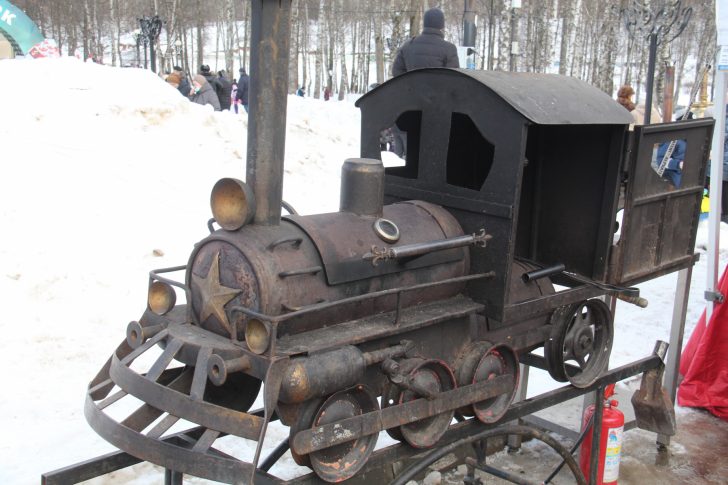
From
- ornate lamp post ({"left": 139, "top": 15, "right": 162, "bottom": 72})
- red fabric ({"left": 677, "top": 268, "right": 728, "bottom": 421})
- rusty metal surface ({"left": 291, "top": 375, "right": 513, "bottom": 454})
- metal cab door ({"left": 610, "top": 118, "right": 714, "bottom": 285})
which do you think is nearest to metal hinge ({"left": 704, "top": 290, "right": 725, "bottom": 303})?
red fabric ({"left": 677, "top": 268, "right": 728, "bottom": 421})

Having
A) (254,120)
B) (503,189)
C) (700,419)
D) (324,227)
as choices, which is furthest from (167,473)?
(700,419)

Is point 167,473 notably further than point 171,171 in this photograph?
No

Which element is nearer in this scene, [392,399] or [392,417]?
[392,417]

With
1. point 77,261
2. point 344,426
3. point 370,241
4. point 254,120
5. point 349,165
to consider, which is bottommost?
point 77,261

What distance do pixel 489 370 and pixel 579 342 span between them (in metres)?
0.71

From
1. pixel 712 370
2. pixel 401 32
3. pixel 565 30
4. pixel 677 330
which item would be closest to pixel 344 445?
pixel 677 330

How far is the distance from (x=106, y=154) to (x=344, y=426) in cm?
663

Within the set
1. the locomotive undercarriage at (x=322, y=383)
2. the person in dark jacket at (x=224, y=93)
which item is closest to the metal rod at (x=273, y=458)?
the locomotive undercarriage at (x=322, y=383)

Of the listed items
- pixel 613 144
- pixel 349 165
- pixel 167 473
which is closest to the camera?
pixel 167 473

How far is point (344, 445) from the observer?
9.49ft

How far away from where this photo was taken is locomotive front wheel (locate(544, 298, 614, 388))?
3732 millimetres

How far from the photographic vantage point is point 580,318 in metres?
3.92

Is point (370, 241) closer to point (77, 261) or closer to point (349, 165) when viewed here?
point (349, 165)

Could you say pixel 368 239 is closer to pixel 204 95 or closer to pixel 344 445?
pixel 344 445
